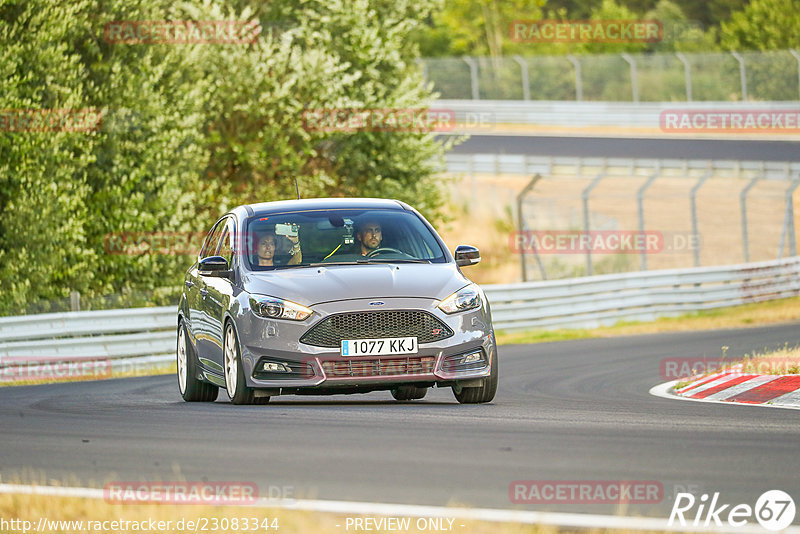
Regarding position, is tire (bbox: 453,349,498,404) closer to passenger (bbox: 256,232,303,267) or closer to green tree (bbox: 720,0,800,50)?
passenger (bbox: 256,232,303,267)

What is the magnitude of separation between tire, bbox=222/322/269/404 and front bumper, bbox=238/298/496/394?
0.15 m

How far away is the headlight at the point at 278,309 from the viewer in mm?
10508

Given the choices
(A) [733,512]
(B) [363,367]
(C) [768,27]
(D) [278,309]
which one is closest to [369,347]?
(B) [363,367]

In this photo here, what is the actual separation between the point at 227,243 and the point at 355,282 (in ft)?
6.36

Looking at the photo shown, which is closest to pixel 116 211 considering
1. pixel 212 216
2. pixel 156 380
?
pixel 212 216

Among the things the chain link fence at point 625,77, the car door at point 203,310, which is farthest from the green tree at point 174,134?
the chain link fence at point 625,77

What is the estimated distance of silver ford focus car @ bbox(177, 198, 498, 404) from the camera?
10469 millimetres

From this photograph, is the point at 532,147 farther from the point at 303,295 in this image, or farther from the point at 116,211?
the point at 303,295

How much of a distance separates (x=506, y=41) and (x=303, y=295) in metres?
70.3

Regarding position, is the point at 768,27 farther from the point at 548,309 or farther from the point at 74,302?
the point at 74,302

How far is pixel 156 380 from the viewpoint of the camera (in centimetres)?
1680

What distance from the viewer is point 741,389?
12117mm

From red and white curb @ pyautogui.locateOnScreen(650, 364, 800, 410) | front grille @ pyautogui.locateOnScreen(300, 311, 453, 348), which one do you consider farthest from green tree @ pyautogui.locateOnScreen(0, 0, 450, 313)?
front grille @ pyautogui.locateOnScreen(300, 311, 453, 348)

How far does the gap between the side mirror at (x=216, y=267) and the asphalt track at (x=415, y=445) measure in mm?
1068
